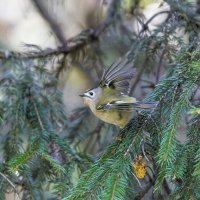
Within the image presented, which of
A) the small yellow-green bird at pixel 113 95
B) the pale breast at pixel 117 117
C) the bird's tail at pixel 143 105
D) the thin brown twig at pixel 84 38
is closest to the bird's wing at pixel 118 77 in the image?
the small yellow-green bird at pixel 113 95

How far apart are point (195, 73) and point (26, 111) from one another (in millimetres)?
982

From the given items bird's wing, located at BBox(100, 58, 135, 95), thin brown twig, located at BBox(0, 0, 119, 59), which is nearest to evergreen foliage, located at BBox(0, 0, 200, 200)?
thin brown twig, located at BBox(0, 0, 119, 59)

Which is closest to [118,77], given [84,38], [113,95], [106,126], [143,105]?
[113,95]

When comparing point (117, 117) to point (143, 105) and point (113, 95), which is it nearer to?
point (113, 95)

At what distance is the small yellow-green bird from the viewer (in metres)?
2.02

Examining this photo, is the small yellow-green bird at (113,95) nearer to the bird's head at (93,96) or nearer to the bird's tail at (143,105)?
the bird's head at (93,96)

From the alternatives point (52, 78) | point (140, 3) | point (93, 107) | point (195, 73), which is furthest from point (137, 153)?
point (140, 3)

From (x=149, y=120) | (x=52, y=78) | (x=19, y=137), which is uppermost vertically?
(x=52, y=78)

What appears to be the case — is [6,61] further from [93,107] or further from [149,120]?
[149,120]

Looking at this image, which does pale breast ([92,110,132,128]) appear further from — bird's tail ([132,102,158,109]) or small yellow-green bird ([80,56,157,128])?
bird's tail ([132,102,158,109])

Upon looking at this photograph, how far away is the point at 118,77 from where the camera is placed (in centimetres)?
209

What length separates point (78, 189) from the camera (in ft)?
5.08

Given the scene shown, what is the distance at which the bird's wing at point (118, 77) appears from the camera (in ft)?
6.73

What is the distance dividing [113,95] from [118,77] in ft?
0.27
